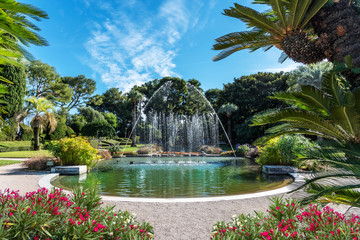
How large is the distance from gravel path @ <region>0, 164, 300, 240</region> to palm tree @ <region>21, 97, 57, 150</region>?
20911mm

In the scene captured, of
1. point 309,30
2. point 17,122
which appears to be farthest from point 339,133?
point 17,122

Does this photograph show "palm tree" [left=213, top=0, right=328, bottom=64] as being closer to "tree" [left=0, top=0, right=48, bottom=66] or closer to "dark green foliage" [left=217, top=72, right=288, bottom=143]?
"tree" [left=0, top=0, right=48, bottom=66]

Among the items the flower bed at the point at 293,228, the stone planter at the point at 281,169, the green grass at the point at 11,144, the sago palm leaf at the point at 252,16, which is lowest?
the stone planter at the point at 281,169

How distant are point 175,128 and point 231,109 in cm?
980

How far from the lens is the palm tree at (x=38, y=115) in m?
21.7

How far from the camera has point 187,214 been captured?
4.39 metres

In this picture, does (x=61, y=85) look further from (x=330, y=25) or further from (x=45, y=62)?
(x=330, y=25)

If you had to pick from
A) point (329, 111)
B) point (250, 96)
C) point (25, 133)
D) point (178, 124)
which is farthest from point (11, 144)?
point (250, 96)

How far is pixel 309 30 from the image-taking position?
4.93 metres

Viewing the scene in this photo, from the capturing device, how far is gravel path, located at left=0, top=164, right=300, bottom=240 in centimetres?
352

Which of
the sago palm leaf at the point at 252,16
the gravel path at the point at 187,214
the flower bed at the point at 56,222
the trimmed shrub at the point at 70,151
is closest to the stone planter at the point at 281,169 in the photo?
the gravel path at the point at 187,214

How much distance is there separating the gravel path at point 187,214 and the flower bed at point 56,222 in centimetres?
91

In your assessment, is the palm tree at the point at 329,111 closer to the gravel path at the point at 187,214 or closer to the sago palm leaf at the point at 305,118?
the sago palm leaf at the point at 305,118

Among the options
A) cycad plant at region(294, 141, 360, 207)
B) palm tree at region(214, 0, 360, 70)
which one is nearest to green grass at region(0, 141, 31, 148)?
palm tree at region(214, 0, 360, 70)
